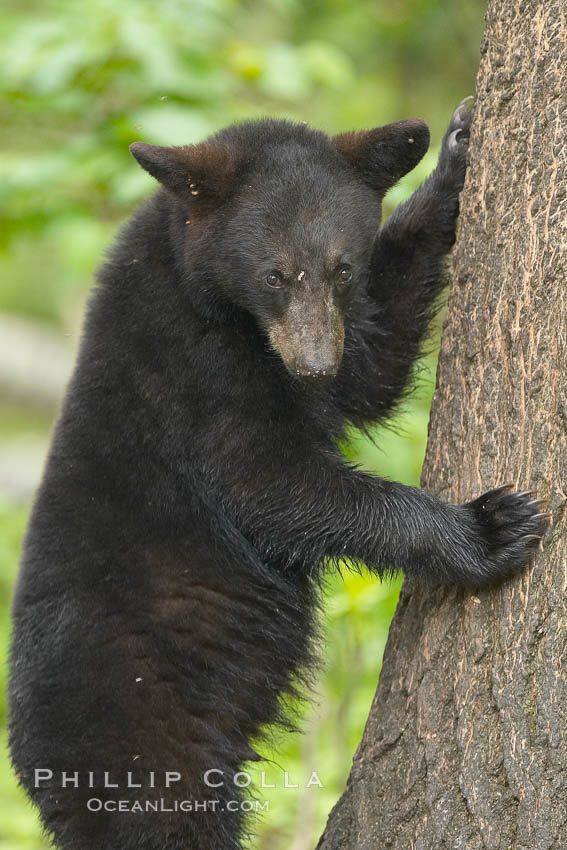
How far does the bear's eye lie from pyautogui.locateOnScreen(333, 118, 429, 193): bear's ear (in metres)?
0.52

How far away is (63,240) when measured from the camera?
5516mm

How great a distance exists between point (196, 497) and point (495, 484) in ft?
3.44

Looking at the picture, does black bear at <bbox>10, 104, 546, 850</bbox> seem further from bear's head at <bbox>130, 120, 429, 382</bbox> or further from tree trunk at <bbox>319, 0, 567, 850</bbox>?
tree trunk at <bbox>319, 0, 567, 850</bbox>

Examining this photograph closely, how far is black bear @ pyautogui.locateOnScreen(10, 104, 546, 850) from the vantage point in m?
3.26

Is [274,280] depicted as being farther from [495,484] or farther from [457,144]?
[495,484]

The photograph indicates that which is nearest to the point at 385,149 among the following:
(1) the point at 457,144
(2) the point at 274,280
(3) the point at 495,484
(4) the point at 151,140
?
(1) the point at 457,144

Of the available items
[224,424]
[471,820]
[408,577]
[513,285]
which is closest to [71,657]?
[224,424]

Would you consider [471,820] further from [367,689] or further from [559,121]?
[367,689]

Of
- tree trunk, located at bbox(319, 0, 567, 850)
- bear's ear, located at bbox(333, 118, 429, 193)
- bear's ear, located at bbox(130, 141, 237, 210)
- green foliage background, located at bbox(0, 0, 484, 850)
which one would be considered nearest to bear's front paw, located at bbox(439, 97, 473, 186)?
bear's ear, located at bbox(333, 118, 429, 193)

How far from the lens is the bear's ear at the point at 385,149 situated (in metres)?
3.44

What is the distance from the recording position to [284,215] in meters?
3.37

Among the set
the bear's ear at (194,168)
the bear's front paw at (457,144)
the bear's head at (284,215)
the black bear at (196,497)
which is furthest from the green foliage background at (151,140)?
the bear's ear at (194,168)

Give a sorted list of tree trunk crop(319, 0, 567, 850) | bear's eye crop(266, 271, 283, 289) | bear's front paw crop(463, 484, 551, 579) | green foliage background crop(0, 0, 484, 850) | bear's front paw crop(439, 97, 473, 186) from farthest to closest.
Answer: green foliage background crop(0, 0, 484, 850)
bear's front paw crop(439, 97, 473, 186)
bear's eye crop(266, 271, 283, 289)
bear's front paw crop(463, 484, 551, 579)
tree trunk crop(319, 0, 567, 850)

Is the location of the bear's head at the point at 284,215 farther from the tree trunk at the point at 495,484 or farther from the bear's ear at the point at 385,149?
the tree trunk at the point at 495,484
